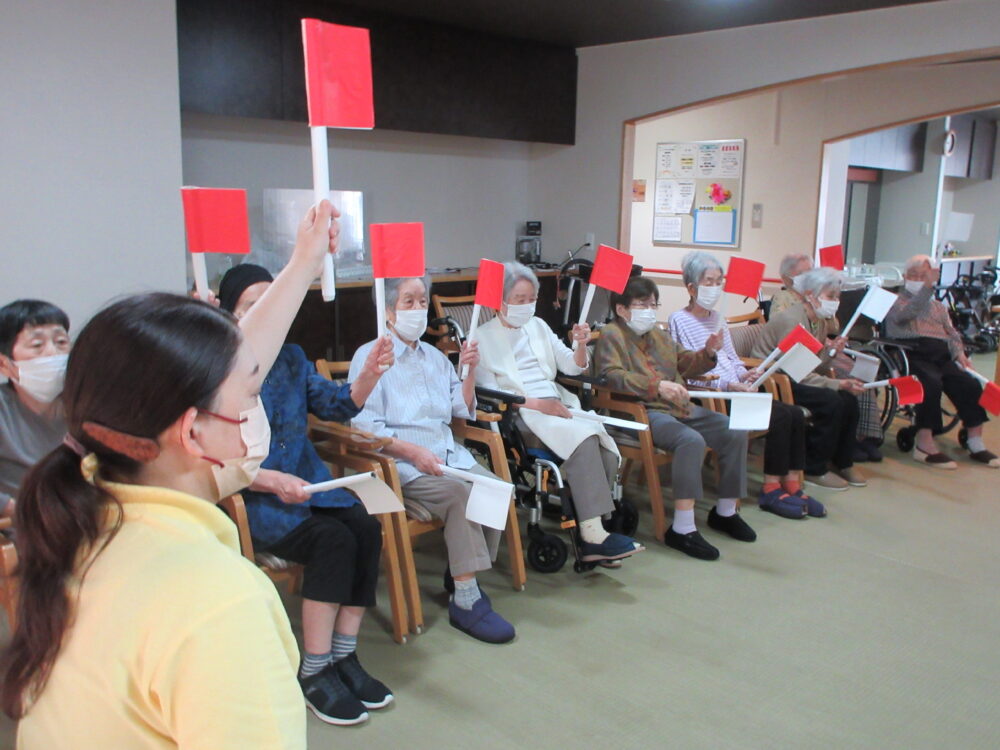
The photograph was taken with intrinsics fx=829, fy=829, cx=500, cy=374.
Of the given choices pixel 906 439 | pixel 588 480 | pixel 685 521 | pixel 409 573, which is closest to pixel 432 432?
pixel 409 573

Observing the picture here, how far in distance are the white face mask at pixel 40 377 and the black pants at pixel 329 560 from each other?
692 mm

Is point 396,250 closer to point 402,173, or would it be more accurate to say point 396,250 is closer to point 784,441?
point 784,441

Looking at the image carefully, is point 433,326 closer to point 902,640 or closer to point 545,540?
point 545,540

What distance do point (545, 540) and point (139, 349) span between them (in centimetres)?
234

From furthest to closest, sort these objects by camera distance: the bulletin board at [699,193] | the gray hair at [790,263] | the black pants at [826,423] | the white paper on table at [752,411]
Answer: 1. the bulletin board at [699,193]
2. the gray hair at [790,263]
3. the black pants at [826,423]
4. the white paper on table at [752,411]

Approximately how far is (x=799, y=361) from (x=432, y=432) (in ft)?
5.51

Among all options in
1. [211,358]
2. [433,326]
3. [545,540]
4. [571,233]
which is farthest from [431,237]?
[211,358]

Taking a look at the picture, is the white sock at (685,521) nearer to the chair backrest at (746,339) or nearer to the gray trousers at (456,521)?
the gray trousers at (456,521)

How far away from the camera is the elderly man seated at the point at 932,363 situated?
4473mm

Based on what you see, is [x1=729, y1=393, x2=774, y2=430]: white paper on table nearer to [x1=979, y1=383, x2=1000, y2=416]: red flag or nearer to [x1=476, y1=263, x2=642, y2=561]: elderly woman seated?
[x1=476, y1=263, x2=642, y2=561]: elderly woman seated

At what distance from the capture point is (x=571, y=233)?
6.72 meters

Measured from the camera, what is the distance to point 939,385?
4496mm

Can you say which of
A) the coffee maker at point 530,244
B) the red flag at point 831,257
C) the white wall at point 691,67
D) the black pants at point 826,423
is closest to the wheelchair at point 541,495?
the black pants at point 826,423

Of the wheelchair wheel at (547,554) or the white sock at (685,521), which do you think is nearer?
the wheelchair wheel at (547,554)
